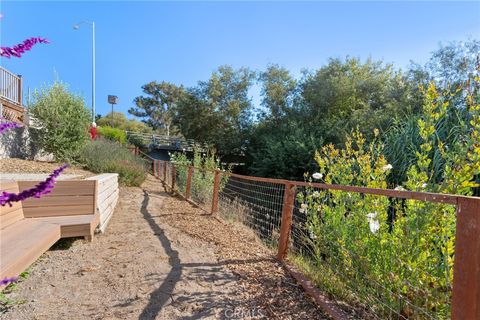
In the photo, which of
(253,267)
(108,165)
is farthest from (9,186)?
(108,165)

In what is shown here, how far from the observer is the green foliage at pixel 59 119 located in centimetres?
860

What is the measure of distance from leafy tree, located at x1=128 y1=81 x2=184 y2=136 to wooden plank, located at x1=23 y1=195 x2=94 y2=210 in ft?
148


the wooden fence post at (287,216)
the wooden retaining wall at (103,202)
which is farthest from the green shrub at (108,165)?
the wooden fence post at (287,216)

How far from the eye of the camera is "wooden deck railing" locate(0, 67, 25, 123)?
9.95 m

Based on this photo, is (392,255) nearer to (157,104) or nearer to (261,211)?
(261,211)

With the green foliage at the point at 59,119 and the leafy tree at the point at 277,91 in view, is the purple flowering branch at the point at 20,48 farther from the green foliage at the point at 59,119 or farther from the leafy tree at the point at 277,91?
the leafy tree at the point at 277,91

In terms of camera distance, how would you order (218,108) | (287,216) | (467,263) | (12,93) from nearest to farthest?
(467,263) → (287,216) → (12,93) → (218,108)

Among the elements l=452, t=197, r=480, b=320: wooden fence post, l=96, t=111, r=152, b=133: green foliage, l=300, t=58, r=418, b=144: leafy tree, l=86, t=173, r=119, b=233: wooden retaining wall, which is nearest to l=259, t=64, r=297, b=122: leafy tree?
l=300, t=58, r=418, b=144: leafy tree

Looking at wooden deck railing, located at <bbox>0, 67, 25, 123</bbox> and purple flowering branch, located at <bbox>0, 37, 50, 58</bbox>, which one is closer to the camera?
purple flowering branch, located at <bbox>0, 37, 50, 58</bbox>

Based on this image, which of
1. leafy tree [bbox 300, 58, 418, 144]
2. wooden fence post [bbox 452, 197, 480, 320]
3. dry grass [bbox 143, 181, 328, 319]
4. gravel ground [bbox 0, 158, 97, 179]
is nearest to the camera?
wooden fence post [bbox 452, 197, 480, 320]

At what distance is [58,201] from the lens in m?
3.71

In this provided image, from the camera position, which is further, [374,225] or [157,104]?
[157,104]

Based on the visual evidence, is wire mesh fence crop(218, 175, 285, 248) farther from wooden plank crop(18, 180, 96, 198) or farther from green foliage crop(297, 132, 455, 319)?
wooden plank crop(18, 180, 96, 198)

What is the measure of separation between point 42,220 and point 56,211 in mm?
225
